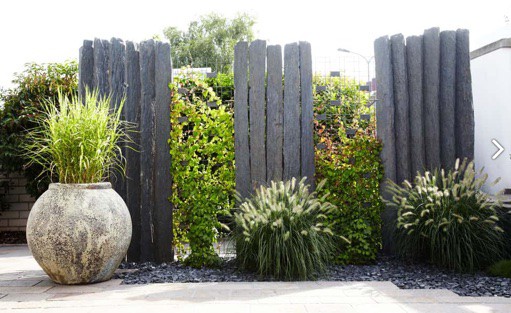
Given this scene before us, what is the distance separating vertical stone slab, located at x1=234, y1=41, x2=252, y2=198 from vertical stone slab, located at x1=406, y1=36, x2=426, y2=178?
Answer: 167 centimetres

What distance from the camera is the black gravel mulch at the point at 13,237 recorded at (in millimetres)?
7523

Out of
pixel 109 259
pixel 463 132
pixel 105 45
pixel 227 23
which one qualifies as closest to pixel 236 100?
pixel 105 45

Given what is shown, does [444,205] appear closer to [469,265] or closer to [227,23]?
[469,265]

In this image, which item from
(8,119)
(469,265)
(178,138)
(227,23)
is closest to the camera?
(469,265)

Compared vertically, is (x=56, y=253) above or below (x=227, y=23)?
below

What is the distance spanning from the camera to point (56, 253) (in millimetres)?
3936

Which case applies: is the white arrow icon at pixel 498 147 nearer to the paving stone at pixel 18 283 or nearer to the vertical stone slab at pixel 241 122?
the vertical stone slab at pixel 241 122

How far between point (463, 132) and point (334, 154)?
134 centimetres

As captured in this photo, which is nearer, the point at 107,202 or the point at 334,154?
the point at 107,202

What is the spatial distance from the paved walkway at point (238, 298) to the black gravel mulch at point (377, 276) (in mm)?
214

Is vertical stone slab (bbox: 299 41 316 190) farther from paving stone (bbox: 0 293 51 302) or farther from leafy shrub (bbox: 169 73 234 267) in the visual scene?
paving stone (bbox: 0 293 51 302)

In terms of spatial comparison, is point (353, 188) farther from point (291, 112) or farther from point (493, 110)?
point (493, 110)

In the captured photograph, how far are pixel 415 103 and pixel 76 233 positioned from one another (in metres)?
3.44

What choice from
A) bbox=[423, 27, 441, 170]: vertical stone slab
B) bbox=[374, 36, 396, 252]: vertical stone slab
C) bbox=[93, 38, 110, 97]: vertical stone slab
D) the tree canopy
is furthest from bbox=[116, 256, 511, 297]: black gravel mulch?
the tree canopy
